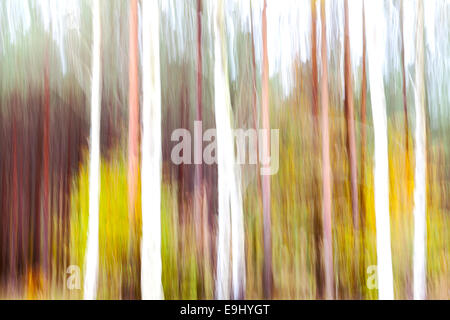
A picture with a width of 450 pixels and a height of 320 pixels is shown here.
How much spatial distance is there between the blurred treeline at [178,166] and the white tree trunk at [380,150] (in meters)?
0.02

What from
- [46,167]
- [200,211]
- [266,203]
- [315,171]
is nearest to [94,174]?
[46,167]

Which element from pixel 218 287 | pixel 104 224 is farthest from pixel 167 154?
pixel 218 287

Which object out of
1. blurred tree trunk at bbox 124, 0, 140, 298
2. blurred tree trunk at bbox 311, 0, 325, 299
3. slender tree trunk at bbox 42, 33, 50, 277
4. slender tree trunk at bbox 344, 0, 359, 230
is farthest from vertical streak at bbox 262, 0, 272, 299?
slender tree trunk at bbox 42, 33, 50, 277

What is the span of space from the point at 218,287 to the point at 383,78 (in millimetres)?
772

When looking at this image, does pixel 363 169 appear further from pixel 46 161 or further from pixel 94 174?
pixel 46 161

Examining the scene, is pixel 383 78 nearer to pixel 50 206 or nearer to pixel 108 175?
pixel 108 175

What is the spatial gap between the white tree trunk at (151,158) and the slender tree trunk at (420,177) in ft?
2.42

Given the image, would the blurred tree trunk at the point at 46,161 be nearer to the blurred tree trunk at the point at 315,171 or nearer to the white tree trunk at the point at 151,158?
the white tree trunk at the point at 151,158

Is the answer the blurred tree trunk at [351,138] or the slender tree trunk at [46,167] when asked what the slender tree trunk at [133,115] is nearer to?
the slender tree trunk at [46,167]

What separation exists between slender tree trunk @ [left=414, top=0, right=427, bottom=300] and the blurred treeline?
0.7 inches

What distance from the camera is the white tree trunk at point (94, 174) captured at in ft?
3.49
